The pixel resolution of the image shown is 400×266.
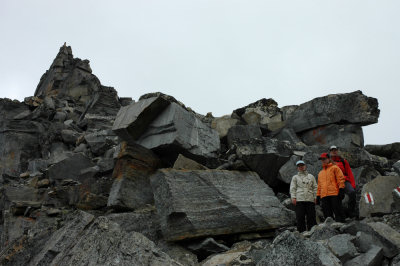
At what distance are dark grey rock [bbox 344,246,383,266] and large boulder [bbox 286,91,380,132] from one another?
7795 millimetres

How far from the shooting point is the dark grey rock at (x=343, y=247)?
5352 millimetres

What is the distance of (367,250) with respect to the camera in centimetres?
554

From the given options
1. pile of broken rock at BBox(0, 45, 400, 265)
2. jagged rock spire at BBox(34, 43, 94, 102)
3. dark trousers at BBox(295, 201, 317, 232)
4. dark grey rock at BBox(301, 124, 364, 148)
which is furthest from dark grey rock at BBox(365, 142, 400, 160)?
jagged rock spire at BBox(34, 43, 94, 102)

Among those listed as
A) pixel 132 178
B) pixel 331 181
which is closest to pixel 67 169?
pixel 132 178

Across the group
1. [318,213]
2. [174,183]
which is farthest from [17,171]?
[318,213]

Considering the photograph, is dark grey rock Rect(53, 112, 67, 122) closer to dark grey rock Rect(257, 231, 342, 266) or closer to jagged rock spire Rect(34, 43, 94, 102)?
jagged rock spire Rect(34, 43, 94, 102)

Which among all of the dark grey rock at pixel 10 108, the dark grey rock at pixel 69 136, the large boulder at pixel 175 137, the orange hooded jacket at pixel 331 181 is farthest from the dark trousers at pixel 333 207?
the dark grey rock at pixel 10 108

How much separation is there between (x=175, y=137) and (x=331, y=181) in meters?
4.10

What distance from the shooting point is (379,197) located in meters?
8.38

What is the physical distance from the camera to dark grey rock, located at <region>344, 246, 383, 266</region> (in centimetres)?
520

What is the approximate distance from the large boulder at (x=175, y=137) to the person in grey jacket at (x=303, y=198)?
3.09m

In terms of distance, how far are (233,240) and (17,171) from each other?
17.8m

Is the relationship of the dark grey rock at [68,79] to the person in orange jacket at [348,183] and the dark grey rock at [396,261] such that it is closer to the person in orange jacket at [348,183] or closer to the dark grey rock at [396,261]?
the person in orange jacket at [348,183]

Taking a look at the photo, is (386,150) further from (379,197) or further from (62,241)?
(62,241)
